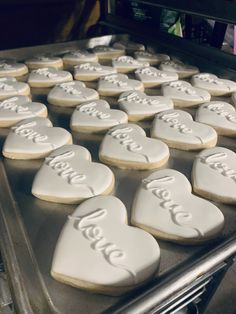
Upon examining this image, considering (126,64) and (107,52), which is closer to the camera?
Answer: (126,64)

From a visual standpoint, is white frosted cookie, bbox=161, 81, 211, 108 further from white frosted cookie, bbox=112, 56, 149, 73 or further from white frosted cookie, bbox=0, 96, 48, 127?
white frosted cookie, bbox=0, 96, 48, 127

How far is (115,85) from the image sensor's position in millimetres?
1168

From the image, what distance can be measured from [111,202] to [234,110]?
560 mm

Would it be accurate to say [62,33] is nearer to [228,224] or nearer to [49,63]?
[49,63]

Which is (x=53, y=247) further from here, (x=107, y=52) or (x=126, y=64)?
(x=107, y=52)

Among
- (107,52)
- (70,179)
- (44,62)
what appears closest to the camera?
(70,179)

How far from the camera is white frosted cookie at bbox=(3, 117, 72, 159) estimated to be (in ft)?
2.77

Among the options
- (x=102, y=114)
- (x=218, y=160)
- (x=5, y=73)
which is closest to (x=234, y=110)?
(x=218, y=160)

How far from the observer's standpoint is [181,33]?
1.78m

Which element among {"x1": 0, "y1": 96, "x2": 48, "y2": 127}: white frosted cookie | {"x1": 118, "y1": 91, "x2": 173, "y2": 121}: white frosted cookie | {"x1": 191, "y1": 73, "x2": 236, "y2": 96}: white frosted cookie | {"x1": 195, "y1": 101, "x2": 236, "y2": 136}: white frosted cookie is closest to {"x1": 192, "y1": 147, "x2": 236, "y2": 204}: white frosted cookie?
{"x1": 195, "y1": 101, "x2": 236, "y2": 136}: white frosted cookie

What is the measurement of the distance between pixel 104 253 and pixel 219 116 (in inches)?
23.2

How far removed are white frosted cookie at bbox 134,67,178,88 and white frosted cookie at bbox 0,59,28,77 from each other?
42cm

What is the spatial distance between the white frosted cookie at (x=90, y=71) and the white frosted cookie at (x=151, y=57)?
0.54 ft

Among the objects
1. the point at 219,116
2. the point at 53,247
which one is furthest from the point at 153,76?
the point at 53,247
